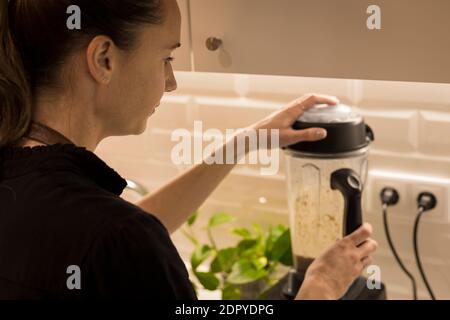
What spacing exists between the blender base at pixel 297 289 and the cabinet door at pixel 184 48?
0.46 m

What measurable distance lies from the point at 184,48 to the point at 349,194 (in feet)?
1.17

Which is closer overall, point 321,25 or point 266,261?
point 321,25

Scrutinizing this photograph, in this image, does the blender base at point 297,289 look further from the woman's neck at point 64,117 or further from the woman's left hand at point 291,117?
the woman's neck at point 64,117

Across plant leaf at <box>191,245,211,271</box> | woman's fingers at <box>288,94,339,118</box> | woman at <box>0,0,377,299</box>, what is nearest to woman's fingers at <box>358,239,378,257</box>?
woman at <box>0,0,377,299</box>

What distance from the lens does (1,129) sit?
82 cm

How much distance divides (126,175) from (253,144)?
22.2 inches

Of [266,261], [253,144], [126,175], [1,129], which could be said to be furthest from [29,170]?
[126,175]

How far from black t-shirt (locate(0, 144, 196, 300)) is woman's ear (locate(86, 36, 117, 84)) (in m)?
0.11

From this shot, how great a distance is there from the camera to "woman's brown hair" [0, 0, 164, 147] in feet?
2.54

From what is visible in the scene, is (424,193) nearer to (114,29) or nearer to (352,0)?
(352,0)

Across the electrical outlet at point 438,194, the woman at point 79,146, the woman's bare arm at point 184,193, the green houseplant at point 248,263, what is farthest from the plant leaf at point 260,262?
the woman at point 79,146

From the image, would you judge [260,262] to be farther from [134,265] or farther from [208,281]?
[134,265]

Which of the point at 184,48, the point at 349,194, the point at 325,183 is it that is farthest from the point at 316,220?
the point at 184,48

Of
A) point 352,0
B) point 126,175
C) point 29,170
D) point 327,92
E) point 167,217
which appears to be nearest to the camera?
point 29,170
